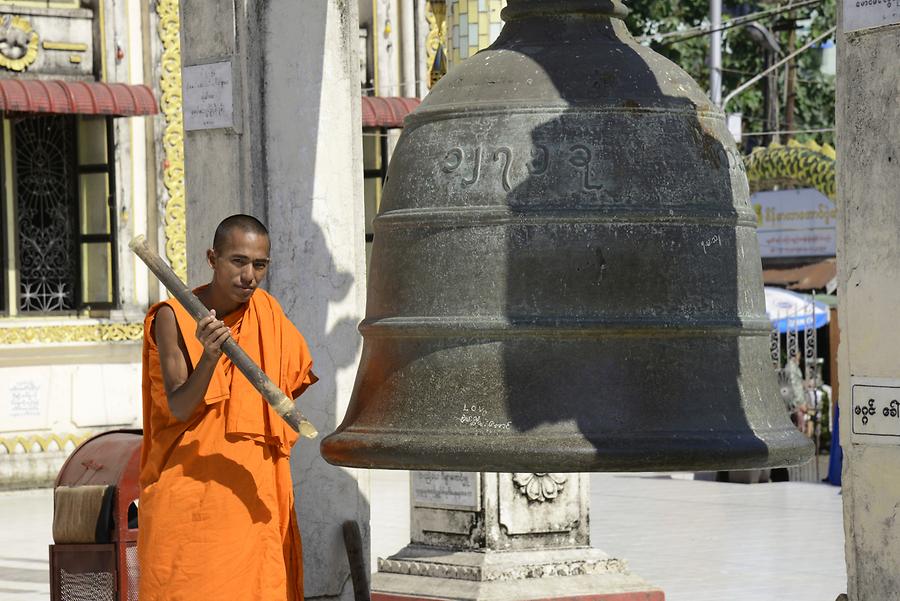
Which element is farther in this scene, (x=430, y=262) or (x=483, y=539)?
(x=483, y=539)

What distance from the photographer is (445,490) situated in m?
8.31

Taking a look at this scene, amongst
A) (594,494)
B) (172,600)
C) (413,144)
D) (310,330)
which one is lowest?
(594,494)

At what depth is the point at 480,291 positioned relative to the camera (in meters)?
2.94

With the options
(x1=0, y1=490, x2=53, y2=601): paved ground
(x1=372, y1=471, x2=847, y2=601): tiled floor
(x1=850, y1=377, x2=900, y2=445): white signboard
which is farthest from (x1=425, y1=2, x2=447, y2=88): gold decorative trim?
(x1=850, y1=377, x2=900, y2=445): white signboard

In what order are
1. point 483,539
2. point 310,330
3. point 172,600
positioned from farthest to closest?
point 483,539, point 310,330, point 172,600

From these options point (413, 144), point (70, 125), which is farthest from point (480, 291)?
point (70, 125)

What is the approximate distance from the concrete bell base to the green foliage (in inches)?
955

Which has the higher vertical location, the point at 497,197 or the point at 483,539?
the point at 497,197

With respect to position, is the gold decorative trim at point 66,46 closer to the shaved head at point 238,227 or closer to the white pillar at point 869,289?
the shaved head at point 238,227

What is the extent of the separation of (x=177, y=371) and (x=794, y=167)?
21.1m

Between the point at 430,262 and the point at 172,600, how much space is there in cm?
255

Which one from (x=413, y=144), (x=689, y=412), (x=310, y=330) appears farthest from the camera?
(x=310, y=330)

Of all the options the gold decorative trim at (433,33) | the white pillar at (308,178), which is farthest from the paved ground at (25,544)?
the gold decorative trim at (433,33)

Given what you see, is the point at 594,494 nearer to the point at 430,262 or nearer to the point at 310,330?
the point at 310,330
